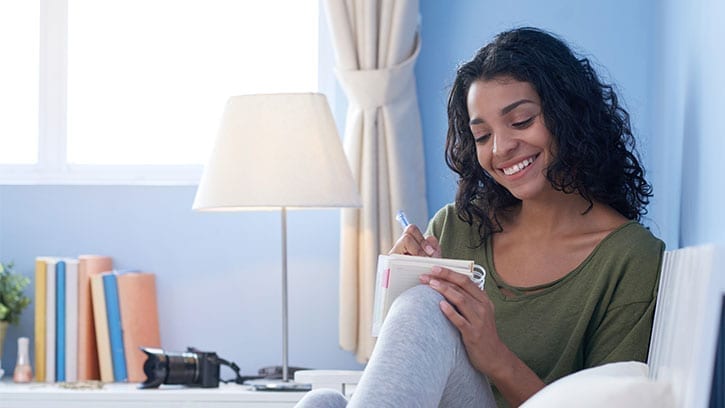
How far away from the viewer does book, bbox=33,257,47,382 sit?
293 centimetres

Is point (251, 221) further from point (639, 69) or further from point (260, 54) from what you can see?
point (639, 69)

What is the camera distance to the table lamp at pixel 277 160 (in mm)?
2580

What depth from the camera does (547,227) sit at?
1896mm

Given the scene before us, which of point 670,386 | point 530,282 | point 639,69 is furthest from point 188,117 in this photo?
point 670,386

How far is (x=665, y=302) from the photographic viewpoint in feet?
4.59

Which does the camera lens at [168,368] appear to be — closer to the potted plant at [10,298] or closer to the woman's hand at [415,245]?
the potted plant at [10,298]

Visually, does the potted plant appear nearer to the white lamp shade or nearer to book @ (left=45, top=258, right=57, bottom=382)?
book @ (left=45, top=258, right=57, bottom=382)

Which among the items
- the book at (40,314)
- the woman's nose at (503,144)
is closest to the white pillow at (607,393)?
the woman's nose at (503,144)

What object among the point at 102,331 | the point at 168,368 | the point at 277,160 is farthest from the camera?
the point at 102,331

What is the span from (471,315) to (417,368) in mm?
208

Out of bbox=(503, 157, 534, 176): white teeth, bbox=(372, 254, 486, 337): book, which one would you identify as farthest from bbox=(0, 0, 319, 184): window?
bbox=(372, 254, 486, 337): book

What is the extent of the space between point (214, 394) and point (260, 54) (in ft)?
3.49

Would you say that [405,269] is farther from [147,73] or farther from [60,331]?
[147,73]

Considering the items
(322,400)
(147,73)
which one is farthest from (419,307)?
(147,73)
